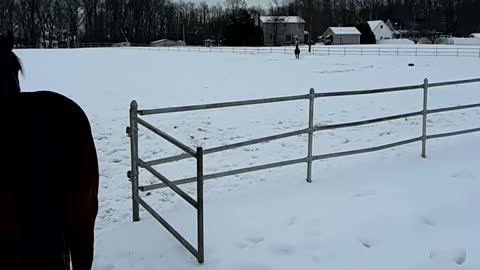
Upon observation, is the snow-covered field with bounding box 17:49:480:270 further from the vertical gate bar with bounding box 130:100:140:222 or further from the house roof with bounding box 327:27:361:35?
the house roof with bounding box 327:27:361:35

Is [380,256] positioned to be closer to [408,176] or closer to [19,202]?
[408,176]

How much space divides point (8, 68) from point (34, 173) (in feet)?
1.76

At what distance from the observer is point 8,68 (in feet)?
7.82

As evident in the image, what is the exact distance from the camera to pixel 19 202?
223 cm

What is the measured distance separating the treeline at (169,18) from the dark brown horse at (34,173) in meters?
85.7

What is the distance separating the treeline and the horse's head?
85589mm

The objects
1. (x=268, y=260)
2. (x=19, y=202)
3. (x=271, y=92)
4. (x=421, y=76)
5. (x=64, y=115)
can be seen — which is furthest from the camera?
(x=421, y=76)

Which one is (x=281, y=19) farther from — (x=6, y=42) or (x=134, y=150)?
(x=6, y=42)

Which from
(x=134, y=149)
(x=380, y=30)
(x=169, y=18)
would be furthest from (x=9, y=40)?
(x=169, y=18)

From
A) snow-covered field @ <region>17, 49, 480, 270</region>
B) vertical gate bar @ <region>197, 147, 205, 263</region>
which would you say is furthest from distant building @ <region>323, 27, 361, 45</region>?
vertical gate bar @ <region>197, 147, 205, 263</region>

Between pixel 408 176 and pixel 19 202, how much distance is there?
501 cm

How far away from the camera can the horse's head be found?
92.5 inches

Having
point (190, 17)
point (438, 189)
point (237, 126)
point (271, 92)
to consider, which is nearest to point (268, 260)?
point (438, 189)

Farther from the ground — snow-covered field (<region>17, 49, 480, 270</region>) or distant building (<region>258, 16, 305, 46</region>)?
distant building (<region>258, 16, 305, 46</region>)
